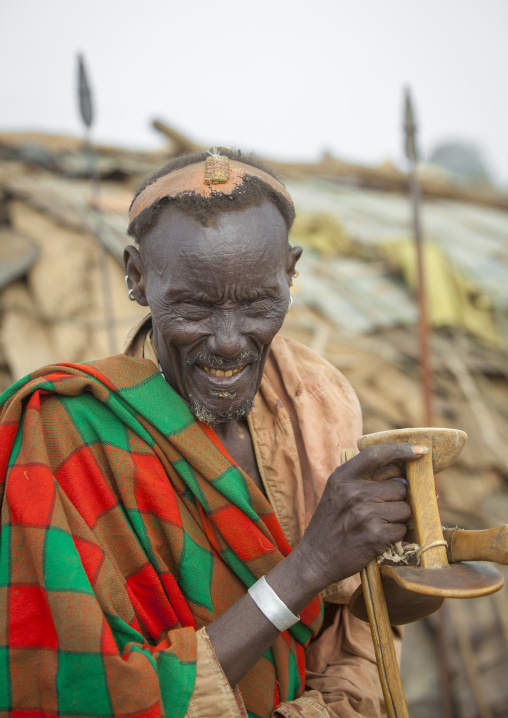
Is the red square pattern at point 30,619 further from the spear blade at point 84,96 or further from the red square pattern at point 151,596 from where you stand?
the spear blade at point 84,96

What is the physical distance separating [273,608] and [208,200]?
1195 millimetres

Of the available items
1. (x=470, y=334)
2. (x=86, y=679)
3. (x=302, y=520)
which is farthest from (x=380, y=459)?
(x=470, y=334)

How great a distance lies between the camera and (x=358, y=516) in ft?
5.16

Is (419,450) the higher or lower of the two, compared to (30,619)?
higher

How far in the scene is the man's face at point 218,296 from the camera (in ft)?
5.74

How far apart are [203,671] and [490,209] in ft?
33.5

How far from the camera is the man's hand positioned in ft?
5.11

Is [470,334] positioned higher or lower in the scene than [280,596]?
lower

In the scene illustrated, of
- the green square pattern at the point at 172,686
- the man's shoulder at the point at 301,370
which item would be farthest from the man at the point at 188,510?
the man's shoulder at the point at 301,370

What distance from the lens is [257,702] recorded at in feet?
5.83

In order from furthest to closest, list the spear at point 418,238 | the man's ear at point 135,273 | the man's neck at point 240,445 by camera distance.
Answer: the spear at point 418,238
the man's neck at point 240,445
the man's ear at point 135,273

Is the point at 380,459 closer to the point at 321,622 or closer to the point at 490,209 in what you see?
the point at 321,622

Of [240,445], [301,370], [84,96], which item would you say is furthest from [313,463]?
[84,96]

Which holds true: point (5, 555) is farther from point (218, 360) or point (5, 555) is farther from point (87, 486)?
point (218, 360)
